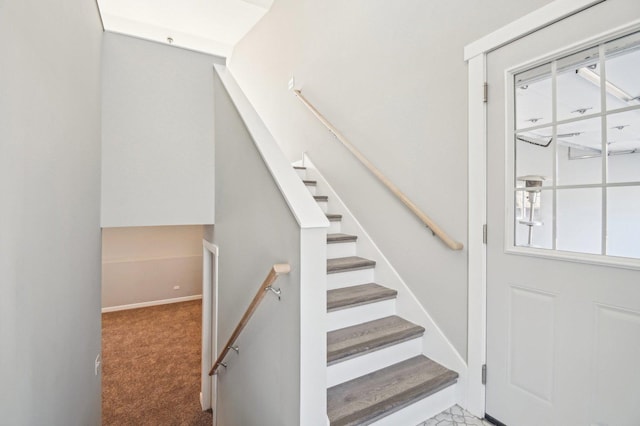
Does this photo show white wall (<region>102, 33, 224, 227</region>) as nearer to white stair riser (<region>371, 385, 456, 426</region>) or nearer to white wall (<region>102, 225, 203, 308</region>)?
white stair riser (<region>371, 385, 456, 426</region>)

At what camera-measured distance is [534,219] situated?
1630 millimetres

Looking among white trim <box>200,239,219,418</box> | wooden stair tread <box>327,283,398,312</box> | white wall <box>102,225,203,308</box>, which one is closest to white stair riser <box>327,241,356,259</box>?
wooden stair tread <box>327,283,398,312</box>

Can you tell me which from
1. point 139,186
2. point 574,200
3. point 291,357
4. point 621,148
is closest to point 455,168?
point 574,200

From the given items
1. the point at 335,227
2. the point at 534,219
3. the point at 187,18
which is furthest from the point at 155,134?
the point at 187,18

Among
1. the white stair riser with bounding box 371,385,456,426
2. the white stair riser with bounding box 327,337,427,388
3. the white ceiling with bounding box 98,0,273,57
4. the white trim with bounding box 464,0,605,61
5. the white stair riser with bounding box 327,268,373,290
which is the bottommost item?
the white stair riser with bounding box 371,385,456,426

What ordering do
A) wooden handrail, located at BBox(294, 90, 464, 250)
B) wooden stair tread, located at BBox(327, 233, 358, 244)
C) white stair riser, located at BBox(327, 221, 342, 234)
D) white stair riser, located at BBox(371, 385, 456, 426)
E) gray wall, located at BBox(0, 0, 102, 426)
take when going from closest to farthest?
gray wall, located at BBox(0, 0, 102, 426), white stair riser, located at BBox(371, 385, 456, 426), wooden handrail, located at BBox(294, 90, 464, 250), wooden stair tread, located at BBox(327, 233, 358, 244), white stair riser, located at BBox(327, 221, 342, 234)

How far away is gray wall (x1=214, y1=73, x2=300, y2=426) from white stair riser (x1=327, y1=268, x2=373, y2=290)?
634mm

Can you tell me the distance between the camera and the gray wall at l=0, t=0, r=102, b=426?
98 cm

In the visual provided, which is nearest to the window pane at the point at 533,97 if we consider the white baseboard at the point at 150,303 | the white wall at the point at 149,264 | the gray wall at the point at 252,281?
the gray wall at the point at 252,281

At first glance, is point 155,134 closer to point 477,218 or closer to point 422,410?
point 477,218

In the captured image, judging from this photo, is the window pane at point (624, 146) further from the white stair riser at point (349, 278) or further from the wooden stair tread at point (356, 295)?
the white stair riser at point (349, 278)

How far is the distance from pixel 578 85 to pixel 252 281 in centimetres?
204

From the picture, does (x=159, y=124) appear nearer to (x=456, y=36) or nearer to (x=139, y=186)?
(x=139, y=186)

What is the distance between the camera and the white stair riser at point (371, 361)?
1769 millimetres
